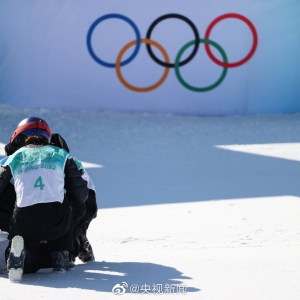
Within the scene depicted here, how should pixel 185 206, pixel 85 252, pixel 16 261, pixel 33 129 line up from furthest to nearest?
pixel 185 206, pixel 85 252, pixel 33 129, pixel 16 261

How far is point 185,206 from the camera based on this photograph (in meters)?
5.92

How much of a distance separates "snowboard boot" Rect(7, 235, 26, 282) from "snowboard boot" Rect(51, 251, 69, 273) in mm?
280

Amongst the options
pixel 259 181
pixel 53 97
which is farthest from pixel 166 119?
pixel 259 181

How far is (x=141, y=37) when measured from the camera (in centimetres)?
1098

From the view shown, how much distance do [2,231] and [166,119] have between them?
6943 millimetres

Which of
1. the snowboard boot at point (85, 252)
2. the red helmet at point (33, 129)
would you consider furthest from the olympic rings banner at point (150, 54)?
the red helmet at point (33, 129)

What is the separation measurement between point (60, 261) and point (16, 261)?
1.08ft

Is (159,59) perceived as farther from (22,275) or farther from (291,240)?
(22,275)

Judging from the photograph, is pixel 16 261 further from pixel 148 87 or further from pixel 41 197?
pixel 148 87

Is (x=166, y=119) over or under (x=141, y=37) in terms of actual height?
under

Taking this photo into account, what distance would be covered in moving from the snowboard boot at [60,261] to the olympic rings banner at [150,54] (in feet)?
24.7

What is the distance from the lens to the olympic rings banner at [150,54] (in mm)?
10875

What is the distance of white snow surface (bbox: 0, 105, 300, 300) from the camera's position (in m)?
3.43

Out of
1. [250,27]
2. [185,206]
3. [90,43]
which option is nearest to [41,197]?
[185,206]
